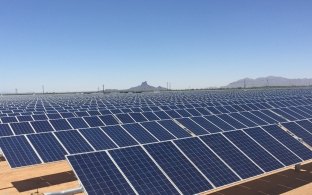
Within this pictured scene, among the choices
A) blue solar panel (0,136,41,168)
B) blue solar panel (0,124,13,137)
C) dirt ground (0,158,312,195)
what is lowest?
dirt ground (0,158,312,195)

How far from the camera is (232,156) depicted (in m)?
15.8

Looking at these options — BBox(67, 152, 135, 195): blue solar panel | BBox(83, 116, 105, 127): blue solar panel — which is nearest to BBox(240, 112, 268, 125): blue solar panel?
BBox(83, 116, 105, 127): blue solar panel

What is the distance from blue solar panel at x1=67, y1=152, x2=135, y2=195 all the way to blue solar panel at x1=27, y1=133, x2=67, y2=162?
22.1 feet

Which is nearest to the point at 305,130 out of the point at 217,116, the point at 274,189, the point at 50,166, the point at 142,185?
the point at 274,189

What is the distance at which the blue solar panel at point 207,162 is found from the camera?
13.8 metres

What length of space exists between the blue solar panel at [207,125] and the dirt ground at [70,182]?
21.9ft

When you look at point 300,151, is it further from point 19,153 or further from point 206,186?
point 19,153

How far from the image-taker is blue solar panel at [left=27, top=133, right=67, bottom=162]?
743 inches

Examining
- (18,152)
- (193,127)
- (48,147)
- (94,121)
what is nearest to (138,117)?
(94,121)

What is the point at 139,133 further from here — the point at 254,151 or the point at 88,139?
the point at 254,151

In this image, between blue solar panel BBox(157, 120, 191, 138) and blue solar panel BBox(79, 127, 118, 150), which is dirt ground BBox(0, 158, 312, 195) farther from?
blue solar panel BBox(157, 120, 191, 138)

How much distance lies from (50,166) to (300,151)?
16.7m

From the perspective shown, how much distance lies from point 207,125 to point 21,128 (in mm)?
14583

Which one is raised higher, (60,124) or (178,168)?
(60,124)
